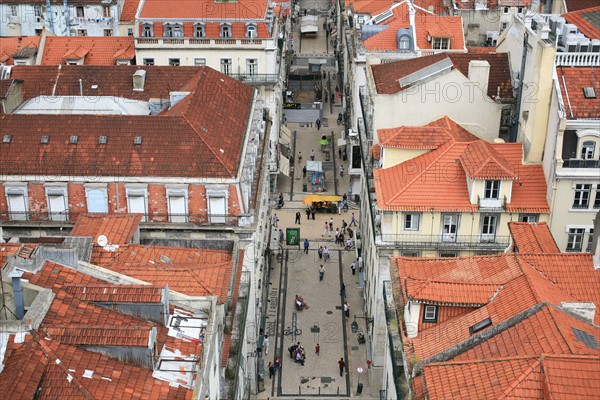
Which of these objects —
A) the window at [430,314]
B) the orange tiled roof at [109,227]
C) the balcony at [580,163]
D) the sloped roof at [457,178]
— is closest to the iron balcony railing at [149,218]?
the orange tiled roof at [109,227]

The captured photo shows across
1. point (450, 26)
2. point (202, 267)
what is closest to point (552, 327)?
point (202, 267)

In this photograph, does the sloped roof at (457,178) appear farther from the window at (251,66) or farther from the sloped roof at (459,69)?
the window at (251,66)

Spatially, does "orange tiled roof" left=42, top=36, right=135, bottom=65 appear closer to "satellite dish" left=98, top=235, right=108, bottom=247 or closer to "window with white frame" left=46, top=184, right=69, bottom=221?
"window with white frame" left=46, top=184, right=69, bottom=221

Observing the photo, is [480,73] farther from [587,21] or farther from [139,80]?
[139,80]

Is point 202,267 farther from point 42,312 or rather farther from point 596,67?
point 596,67

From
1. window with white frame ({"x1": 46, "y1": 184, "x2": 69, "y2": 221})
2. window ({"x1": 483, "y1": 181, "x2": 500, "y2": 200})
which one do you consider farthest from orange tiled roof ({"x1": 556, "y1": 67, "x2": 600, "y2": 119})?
window with white frame ({"x1": 46, "y1": 184, "x2": 69, "y2": 221})

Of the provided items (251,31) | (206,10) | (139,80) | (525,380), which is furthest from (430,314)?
(206,10)
